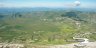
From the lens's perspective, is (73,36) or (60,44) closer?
(60,44)

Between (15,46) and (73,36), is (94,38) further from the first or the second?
(15,46)

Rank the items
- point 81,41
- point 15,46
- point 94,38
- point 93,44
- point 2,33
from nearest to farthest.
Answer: point 15,46 < point 93,44 < point 81,41 < point 94,38 < point 2,33

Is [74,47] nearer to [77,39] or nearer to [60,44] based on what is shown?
[60,44]

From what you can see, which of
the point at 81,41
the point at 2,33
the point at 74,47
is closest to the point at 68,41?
the point at 81,41

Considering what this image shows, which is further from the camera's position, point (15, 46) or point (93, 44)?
point (93, 44)

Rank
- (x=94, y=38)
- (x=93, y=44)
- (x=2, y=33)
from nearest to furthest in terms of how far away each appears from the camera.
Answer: (x=93, y=44) < (x=94, y=38) < (x=2, y=33)

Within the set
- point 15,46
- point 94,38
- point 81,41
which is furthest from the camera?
point 94,38

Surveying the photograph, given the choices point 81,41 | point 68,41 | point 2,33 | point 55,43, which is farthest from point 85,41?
point 2,33

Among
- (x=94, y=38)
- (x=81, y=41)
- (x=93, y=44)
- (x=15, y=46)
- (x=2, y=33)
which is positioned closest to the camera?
(x=15, y=46)
